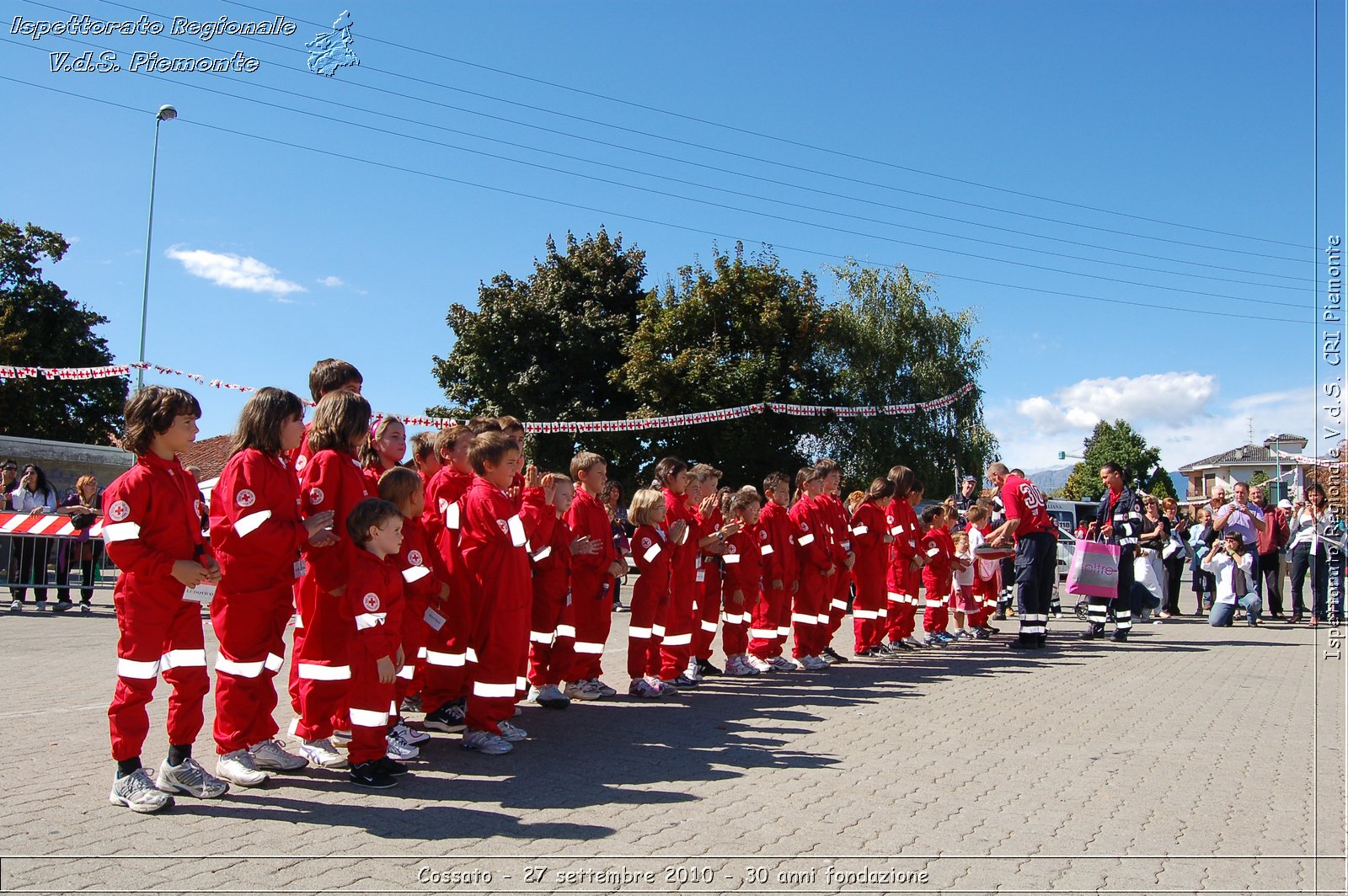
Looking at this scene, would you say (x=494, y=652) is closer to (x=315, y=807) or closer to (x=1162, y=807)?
(x=315, y=807)

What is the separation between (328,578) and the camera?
534 cm

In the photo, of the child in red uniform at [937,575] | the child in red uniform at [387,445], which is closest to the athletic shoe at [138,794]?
the child in red uniform at [387,445]

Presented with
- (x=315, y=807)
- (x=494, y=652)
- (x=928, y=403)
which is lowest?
(x=315, y=807)

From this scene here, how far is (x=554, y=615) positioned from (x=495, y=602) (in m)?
1.54

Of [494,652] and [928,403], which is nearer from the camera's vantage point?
[494,652]

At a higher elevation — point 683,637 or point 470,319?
point 470,319

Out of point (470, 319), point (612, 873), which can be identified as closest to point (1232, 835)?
point (612, 873)

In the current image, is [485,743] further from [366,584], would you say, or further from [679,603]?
[679,603]

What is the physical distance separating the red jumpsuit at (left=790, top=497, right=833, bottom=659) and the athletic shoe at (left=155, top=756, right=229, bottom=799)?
6.49 metres

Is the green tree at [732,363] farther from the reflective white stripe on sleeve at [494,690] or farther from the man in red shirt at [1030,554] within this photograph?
the reflective white stripe on sleeve at [494,690]

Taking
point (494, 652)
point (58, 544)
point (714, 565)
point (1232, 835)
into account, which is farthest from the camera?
point (58, 544)

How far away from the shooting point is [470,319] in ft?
117

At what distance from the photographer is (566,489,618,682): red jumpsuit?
7695 millimetres

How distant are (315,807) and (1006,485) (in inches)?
376
